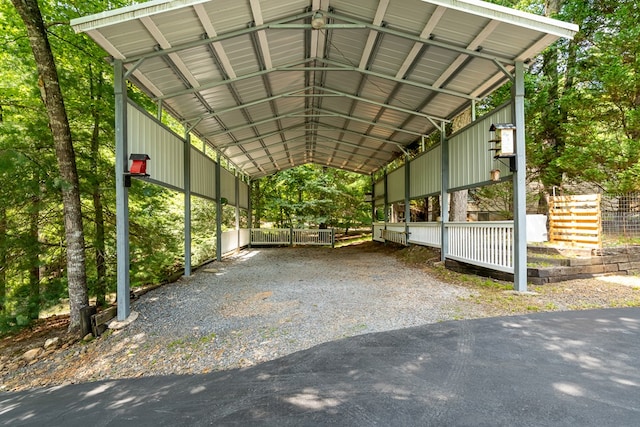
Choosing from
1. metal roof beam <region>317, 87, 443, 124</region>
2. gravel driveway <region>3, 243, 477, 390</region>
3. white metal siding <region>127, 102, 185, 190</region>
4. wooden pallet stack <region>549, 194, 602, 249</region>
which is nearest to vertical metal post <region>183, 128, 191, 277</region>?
white metal siding <region>127, 102, 185, 190</region>

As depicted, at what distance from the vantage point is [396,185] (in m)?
11.7

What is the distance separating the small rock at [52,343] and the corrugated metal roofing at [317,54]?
376 cm

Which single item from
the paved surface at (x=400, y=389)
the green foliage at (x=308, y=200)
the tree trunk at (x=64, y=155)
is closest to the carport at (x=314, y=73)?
the tree trunk at (x=64, y=155)

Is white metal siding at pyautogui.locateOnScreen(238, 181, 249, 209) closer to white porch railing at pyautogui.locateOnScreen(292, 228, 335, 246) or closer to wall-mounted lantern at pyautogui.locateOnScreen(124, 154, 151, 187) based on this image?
white porch railing at pyautogui.locateOnScreen(292, 228, 335, 246)

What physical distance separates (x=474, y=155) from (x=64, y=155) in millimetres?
6922

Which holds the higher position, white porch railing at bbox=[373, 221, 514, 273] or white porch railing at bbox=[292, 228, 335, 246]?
white porch railing at bbox=[373, 221, 514, 273]

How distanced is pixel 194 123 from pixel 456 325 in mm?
6885

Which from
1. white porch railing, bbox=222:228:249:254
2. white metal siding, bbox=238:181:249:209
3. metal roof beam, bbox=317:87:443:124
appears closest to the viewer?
metal roof beam, bbox=317:87:443:124

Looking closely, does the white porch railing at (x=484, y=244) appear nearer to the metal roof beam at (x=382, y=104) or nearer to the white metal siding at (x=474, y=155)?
the white metal siding at (x=474, y=155)

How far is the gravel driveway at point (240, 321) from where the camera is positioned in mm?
2893

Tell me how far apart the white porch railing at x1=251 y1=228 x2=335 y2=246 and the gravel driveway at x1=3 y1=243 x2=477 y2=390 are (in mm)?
8322

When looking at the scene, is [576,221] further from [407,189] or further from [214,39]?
[214,39]

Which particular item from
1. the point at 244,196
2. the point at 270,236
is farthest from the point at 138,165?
the point at 270,236

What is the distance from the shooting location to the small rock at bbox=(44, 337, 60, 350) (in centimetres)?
360
